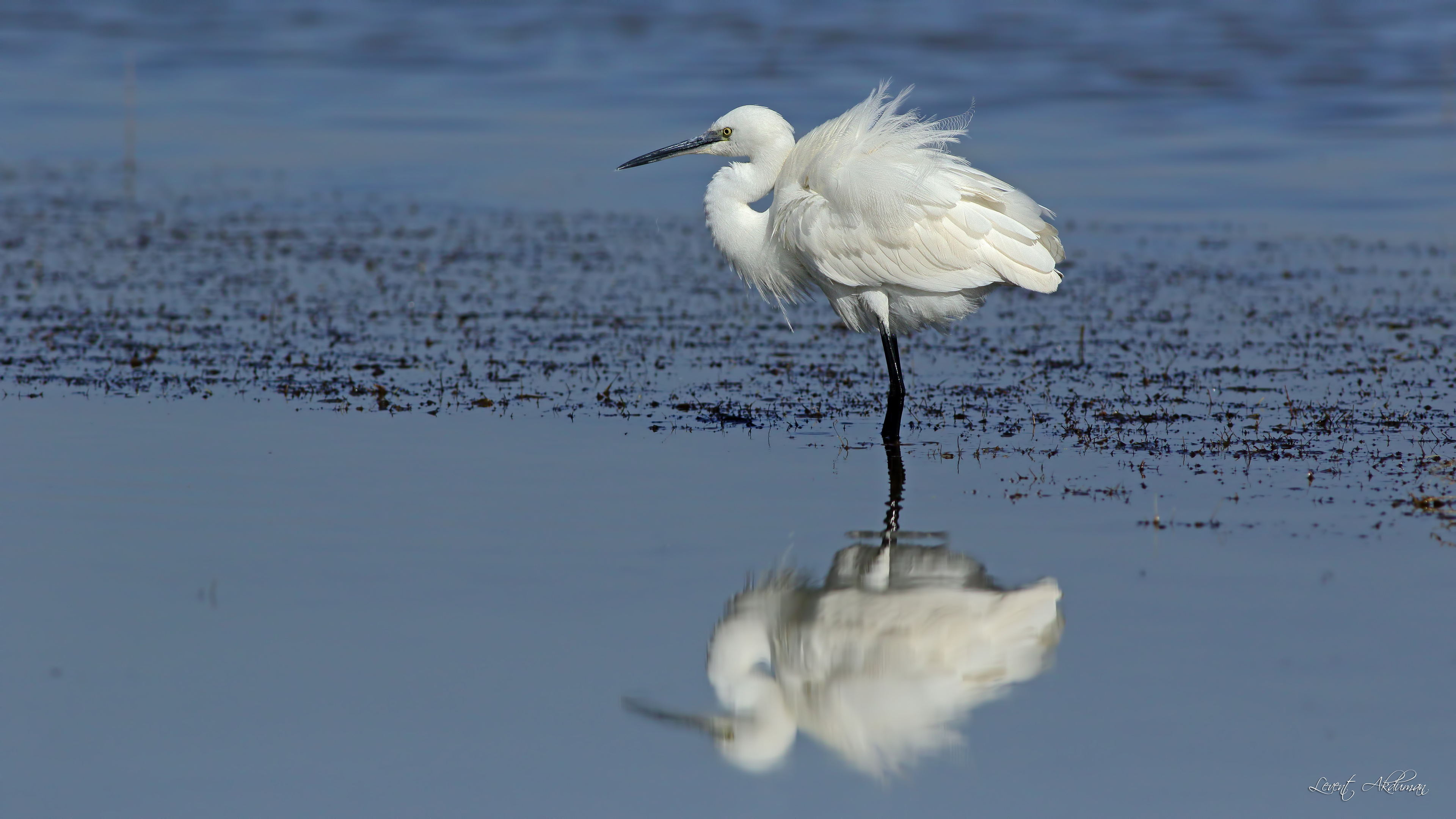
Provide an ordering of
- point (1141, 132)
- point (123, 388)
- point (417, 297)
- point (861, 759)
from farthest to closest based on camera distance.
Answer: point (1141, 132) → point (417, 297) → point (123, 388) → point (861, 759)

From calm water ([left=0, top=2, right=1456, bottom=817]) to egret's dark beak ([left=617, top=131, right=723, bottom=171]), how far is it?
1.25 meters

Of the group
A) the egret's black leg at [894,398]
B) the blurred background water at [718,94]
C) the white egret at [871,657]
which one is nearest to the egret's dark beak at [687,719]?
the white egret at [871,657]

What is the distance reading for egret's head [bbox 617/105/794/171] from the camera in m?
8.66

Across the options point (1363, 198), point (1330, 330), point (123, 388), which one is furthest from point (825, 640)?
point (1363, 198)

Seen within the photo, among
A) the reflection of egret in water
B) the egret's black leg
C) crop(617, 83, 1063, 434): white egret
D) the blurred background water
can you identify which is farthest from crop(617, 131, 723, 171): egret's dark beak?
the blurred background water

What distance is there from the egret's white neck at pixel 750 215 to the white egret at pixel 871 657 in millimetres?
2983

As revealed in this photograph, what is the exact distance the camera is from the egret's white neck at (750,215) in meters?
8.58

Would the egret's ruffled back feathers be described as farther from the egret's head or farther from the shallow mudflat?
the shallow mudflat

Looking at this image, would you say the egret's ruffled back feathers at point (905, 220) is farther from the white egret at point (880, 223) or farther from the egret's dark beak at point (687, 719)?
the egret's dark beak at point (687, 719)

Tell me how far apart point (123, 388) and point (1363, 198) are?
12.8 meters

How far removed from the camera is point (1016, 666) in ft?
16.4

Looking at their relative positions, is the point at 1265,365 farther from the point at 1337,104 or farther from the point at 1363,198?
the point at 1337,104

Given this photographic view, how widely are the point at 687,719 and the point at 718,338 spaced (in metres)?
6.05

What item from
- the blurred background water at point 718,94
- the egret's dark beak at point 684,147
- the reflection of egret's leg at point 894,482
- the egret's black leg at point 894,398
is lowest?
the reflection of egret's leg at point 894,482
